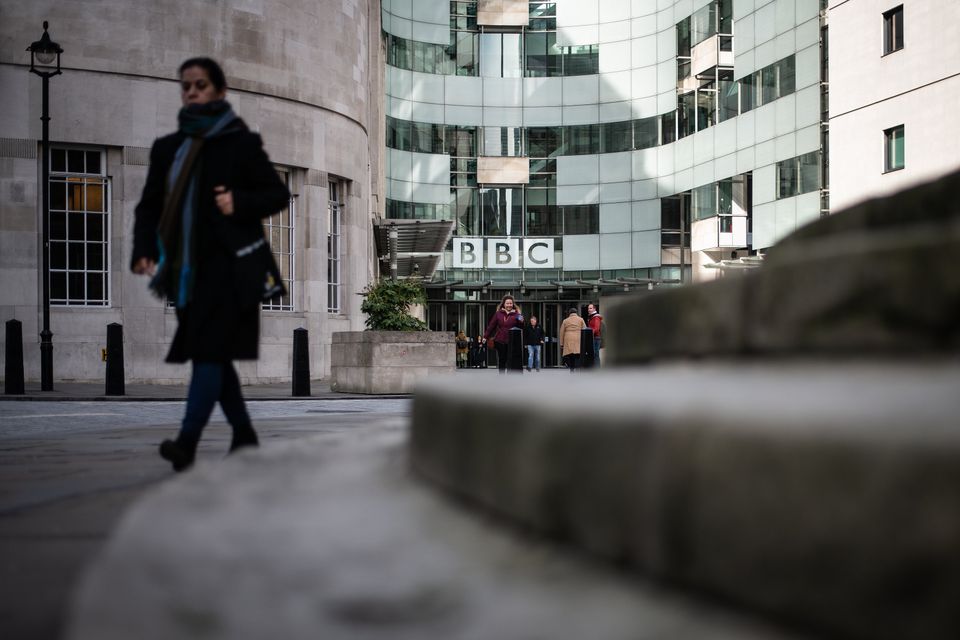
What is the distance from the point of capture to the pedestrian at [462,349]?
A: 35.8m

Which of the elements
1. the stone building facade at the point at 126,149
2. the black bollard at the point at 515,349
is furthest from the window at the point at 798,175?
the stone building facade at the point at 126,149

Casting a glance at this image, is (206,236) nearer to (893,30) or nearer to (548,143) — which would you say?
(893,30)

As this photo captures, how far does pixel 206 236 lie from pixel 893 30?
24.6 meters

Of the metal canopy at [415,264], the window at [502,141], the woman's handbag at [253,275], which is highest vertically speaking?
the window at [502,141]

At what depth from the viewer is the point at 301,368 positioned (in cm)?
1401

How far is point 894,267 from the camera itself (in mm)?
1647

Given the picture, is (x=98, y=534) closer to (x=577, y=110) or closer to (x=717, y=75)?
(x=717, y=75)

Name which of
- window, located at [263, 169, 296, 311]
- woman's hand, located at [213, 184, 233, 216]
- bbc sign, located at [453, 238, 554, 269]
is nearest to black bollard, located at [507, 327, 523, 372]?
window, located at [263, 169, 296, 311]

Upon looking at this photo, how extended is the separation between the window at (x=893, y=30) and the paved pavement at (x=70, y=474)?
753 inches

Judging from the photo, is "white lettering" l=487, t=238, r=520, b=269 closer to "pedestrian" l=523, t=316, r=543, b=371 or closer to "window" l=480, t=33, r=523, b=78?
"window" l=480, t=33, r=523, b=78

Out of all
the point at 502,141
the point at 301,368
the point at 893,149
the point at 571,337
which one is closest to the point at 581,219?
the point at 502,141

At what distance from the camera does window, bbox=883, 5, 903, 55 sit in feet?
82.2

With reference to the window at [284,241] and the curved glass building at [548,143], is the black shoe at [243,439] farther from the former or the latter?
the curved glass building at [548,143]

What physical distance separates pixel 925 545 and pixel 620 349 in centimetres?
211
